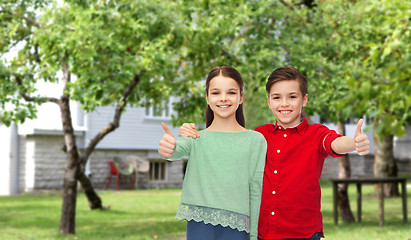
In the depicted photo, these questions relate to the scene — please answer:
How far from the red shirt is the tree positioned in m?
6.33

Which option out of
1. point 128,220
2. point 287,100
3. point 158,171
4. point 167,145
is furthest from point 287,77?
point 158,171

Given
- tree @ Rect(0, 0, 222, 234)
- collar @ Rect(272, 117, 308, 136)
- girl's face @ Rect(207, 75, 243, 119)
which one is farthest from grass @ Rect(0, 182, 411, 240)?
girl's face @ Rect(207, 75, 243, 119)

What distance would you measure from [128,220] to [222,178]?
417 inches

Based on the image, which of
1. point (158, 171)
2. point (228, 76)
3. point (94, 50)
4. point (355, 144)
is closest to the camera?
point (355, 144)

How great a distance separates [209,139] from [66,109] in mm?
8520

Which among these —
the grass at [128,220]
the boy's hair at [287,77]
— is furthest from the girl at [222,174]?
the grass at [128,220]

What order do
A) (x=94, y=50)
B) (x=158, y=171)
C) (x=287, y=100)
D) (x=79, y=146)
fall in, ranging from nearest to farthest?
(x=287, y=100), (x=94, y=50), (x=79, y=146), (x=158, y=171)

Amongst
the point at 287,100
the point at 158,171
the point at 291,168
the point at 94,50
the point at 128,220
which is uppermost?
the point at 94,50

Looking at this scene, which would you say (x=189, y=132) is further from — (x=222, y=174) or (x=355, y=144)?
(x=355, y=144)

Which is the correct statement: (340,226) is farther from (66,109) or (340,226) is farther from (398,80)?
(398,80)

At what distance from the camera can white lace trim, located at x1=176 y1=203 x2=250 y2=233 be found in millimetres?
3188

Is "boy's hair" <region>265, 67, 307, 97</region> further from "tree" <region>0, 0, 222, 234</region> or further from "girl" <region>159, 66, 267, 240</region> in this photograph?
"tree" <region>0, 0, 222, 234</region>

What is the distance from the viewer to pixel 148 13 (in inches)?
399

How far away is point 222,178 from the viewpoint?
318 cm
